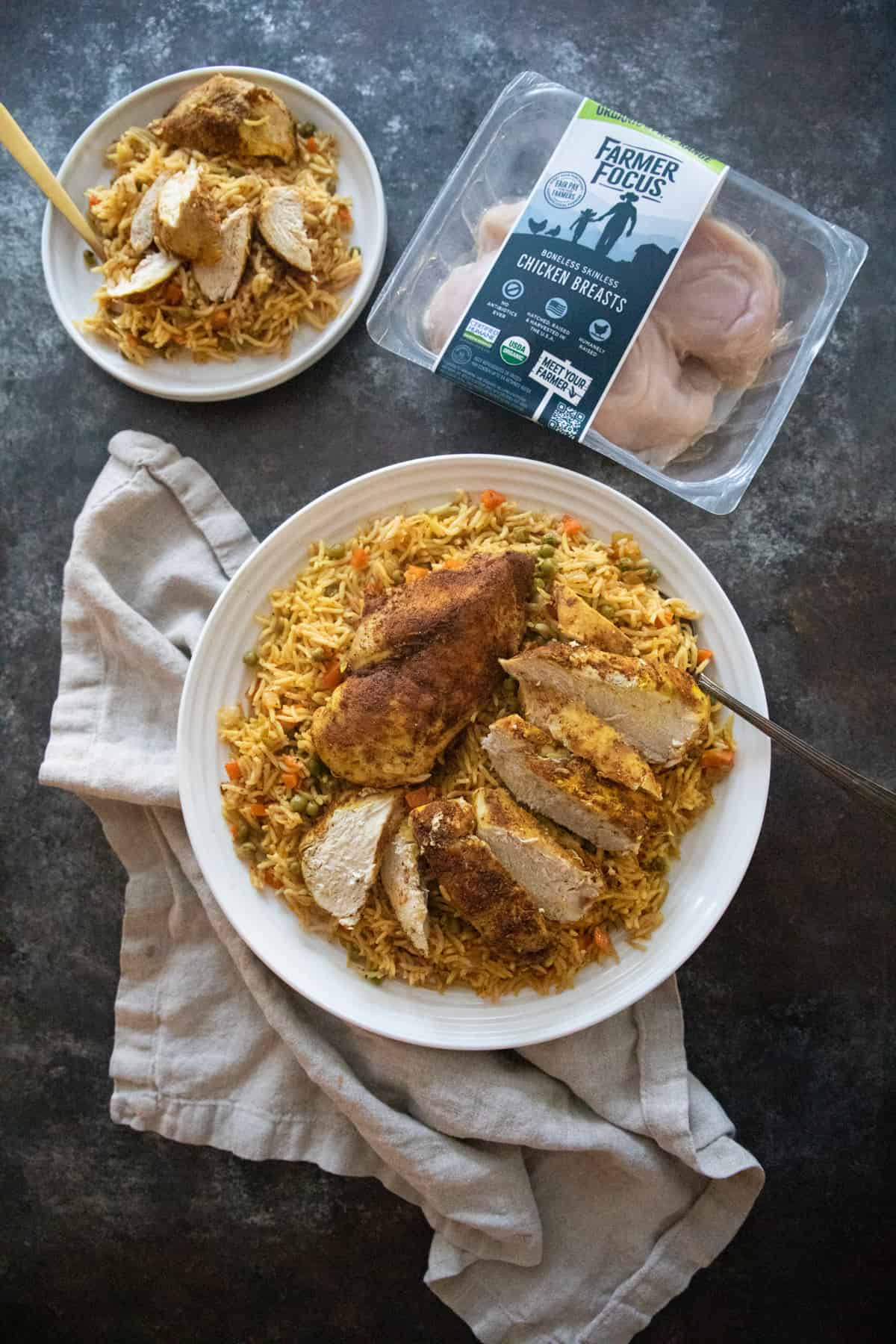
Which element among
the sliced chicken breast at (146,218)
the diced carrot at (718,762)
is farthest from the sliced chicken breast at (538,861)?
the sliced chicken breast at (146,218)

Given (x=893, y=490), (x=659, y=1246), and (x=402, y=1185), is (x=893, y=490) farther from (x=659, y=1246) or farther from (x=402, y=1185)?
(x=402, y=1185)

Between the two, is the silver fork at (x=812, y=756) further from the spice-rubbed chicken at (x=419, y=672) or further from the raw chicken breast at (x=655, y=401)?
the raw chicken breast at (x=655, y=401)

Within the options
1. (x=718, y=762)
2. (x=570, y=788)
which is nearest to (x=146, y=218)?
(x=570, y=788)

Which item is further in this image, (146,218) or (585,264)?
(146,218)

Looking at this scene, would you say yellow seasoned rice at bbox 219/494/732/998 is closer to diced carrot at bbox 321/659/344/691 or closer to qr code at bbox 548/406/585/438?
diced carrot at bbox 321/659/344/691

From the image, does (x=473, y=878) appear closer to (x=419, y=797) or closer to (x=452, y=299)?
(x=419, y=797)

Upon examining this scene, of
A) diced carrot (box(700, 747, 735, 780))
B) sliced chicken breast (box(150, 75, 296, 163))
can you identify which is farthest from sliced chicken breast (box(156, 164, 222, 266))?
diced carrot (box(700, 747, 735, 780))

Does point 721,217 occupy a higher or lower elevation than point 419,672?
higher

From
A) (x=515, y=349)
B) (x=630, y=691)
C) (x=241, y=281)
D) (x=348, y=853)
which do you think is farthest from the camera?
(x=241, y=281)
